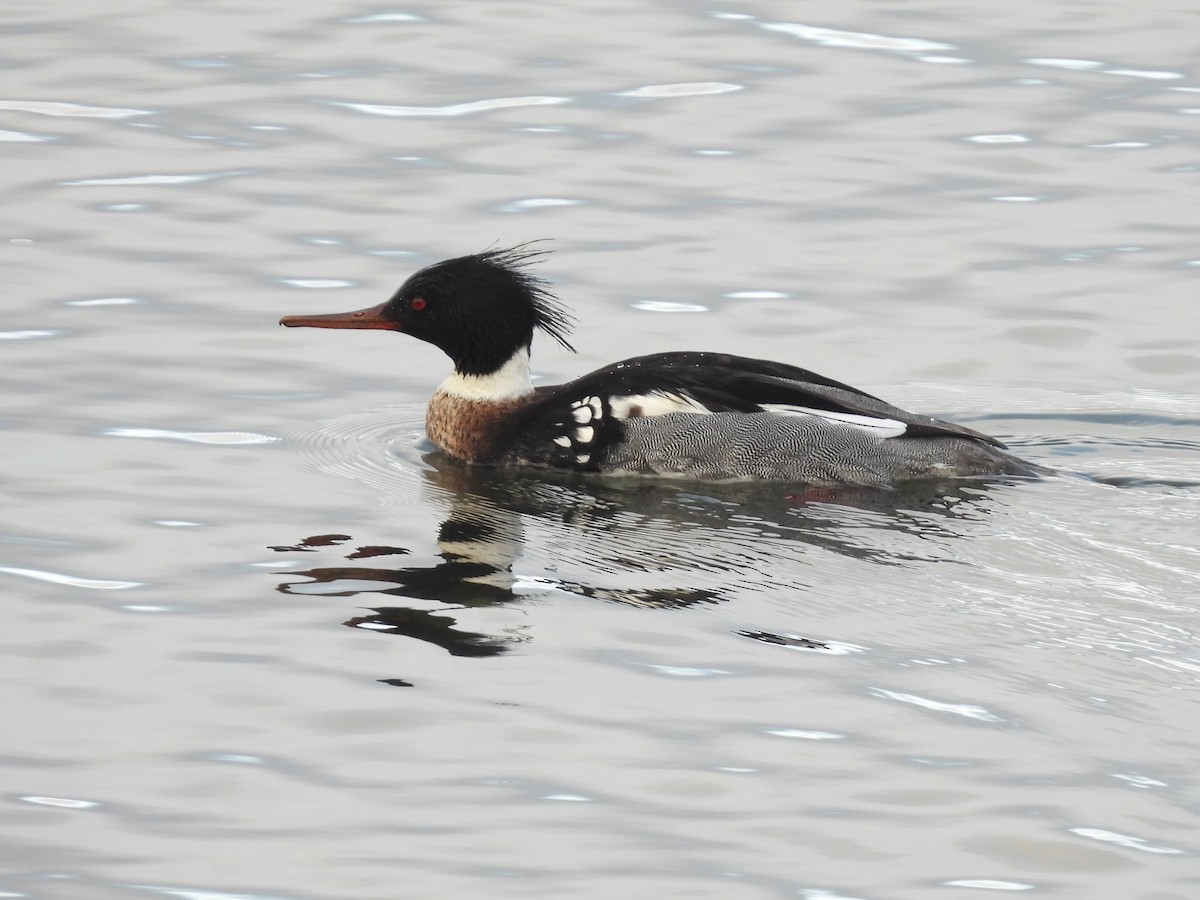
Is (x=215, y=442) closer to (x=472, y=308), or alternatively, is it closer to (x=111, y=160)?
(x=472, y=308)

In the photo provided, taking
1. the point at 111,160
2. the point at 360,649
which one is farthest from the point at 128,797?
the point at 111,160

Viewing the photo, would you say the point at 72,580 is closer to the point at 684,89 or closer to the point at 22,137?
the point at 22,137

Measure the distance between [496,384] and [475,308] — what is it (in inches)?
17.1

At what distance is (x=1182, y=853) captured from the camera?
6633 millimetres

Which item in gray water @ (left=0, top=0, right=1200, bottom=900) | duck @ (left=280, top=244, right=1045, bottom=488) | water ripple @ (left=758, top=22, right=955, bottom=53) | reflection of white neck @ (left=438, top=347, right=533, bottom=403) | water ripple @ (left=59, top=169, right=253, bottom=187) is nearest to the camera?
gray water @ (left=0, top=0, right=1200, bottom=900)

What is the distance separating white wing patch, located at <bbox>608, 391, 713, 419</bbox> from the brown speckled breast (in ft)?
2.80

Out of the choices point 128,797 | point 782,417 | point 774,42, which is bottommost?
point 128,797

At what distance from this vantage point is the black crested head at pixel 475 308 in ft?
37.6

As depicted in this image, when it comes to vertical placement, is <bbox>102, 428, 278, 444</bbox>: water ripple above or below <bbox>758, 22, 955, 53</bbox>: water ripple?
below

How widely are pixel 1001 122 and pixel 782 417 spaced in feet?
22.3

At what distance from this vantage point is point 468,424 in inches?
444

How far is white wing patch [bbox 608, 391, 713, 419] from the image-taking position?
10711mm

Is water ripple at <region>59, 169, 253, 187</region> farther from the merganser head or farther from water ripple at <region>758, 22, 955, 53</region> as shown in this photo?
water ripple at <region>758, 22, 955, 53</region>

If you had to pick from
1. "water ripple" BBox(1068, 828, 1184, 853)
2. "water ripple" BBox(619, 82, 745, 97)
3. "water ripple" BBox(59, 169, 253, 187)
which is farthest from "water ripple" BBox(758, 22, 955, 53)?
"water ripple" BBox(1068, 828, 1184, 853)
